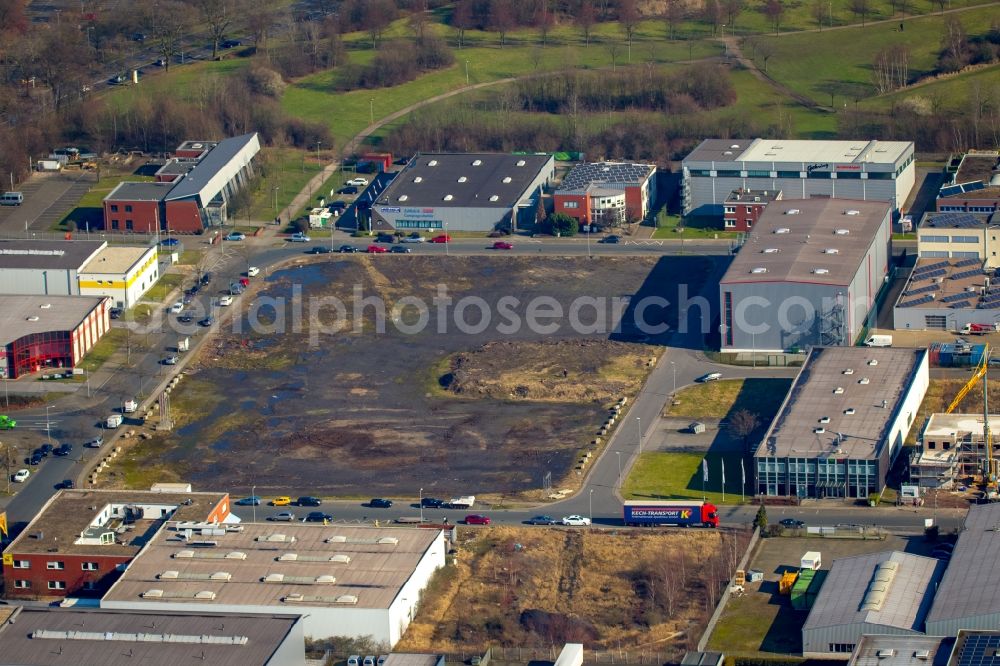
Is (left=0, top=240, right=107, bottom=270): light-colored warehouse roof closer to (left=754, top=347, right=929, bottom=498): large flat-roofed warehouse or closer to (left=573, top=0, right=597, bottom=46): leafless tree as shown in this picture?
(left=754, top=347, right=929, bottom=498): large flat-roofed warehouse

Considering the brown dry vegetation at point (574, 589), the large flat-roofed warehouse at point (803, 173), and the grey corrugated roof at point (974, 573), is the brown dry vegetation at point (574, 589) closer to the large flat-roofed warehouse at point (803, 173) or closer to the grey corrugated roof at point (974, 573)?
the grey corrugated roof at point (974, 573)

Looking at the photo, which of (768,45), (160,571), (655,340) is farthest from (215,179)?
(160,571)

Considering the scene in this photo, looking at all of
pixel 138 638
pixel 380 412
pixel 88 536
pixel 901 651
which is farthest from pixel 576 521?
pixel 138 638

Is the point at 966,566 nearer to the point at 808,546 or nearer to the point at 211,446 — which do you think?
the point at 808,546

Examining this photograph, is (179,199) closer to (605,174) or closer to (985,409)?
(605,174)

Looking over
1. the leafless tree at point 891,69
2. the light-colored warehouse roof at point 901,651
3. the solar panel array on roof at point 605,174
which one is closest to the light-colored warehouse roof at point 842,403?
the light-colored warehouse roof at point 901,651
